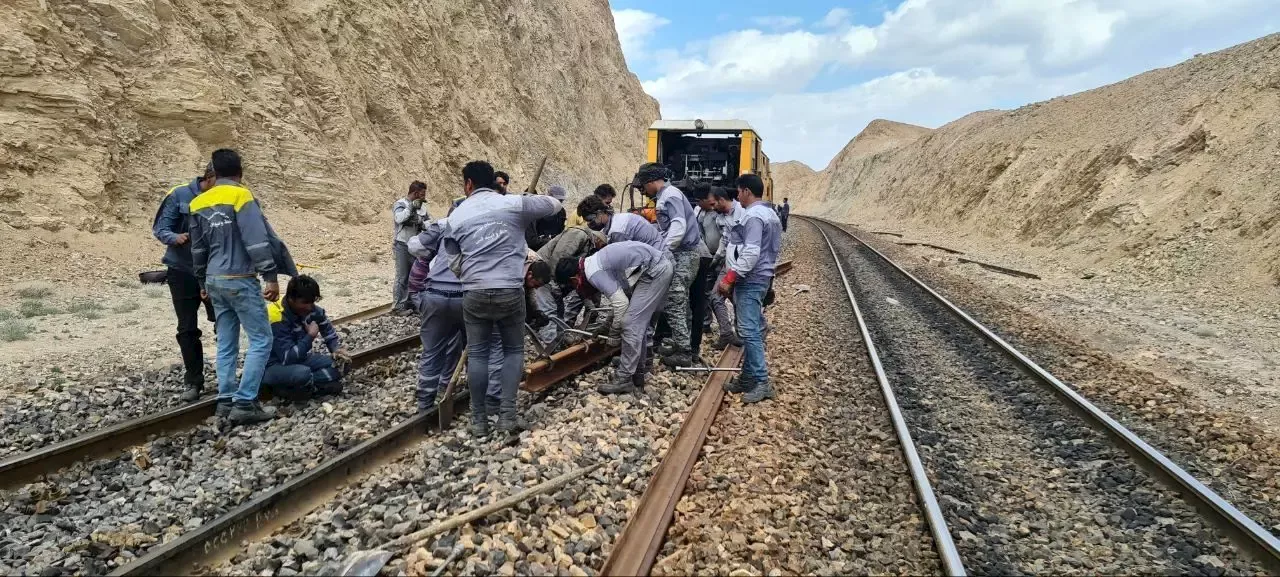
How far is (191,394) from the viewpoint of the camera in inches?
219

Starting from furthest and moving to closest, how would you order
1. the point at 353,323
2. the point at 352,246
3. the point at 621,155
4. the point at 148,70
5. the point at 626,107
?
the point at 626,107 → the point at 621,155 → the point at 352,246 → the point at 148,70 → the point at 353,323

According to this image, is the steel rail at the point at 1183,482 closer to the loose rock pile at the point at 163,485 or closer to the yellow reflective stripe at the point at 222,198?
the loose rock pile at the point at 163,485

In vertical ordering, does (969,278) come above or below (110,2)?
below

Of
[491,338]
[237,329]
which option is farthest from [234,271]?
[491,338]

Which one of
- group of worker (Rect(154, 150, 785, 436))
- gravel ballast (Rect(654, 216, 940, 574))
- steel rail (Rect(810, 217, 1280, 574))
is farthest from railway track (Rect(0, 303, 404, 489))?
steel rail (Rect(810, 217, 1280, 574))

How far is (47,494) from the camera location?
153 inches

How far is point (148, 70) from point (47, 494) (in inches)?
523

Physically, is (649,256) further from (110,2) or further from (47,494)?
(110,2)

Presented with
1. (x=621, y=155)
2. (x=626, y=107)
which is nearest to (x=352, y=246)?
(x=621, y=155)

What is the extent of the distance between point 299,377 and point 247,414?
1.64 feet

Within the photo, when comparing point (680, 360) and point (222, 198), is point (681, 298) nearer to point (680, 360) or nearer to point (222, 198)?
point (680, 360)

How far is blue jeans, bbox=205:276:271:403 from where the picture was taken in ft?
16.4

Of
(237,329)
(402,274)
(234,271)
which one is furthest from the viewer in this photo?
(402,274)

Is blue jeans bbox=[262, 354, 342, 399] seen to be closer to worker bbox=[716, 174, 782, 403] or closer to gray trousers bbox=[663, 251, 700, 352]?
gray trousers bbox=[663, 251, 700, 352]
